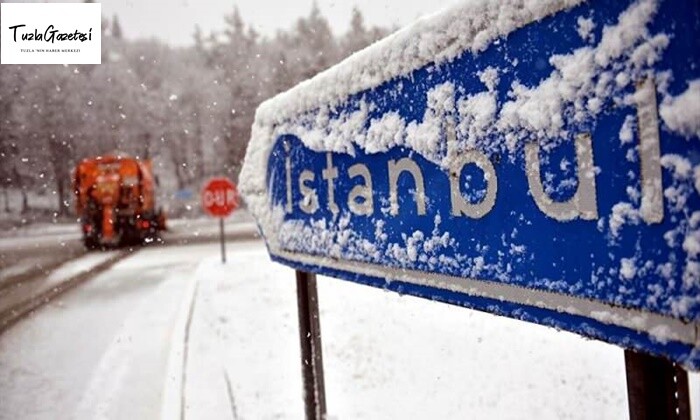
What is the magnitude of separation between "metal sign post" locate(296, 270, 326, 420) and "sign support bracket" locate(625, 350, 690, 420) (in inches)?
51.9

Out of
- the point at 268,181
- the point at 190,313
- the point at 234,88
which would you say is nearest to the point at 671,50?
the point at 268,181

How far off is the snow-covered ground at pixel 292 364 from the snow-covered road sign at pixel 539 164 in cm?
219

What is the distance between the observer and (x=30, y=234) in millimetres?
26750

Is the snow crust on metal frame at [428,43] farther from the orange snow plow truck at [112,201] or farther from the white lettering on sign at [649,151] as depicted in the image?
the orange snow plow truck at [112,201]

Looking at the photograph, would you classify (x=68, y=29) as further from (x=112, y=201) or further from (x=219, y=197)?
(x=112, y=201)

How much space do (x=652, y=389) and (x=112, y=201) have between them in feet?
61.4

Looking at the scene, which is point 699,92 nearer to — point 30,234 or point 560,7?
point 560,7

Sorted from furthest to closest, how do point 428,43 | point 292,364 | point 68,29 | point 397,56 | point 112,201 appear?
point 112,201 < point 68,29 < point 292,364 < point 397,56 < point 428,43

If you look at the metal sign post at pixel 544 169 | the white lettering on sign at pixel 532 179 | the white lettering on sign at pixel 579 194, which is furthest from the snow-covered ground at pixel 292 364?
the white lettering on sign at pixel 579 194

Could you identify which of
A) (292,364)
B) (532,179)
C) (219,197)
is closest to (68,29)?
Result: (219,197)

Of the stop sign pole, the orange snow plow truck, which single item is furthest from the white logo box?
the orange snow plow truck

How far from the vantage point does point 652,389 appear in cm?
81

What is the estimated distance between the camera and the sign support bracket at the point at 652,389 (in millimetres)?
796

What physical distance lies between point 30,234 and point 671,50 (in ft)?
103
